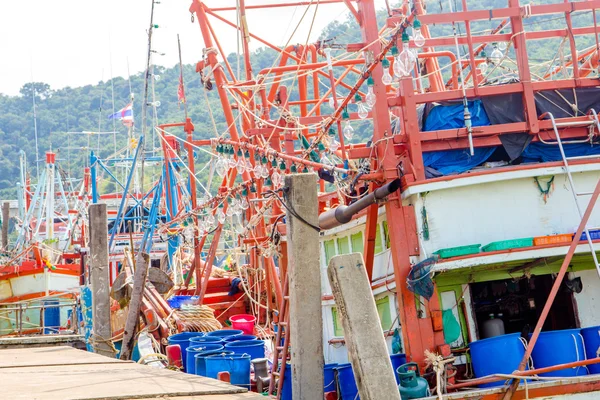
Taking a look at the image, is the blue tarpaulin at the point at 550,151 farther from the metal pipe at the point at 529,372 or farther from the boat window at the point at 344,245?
the boat window at the point at 344,245

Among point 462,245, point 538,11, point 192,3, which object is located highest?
point 192,3

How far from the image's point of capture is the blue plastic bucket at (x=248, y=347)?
405 inches

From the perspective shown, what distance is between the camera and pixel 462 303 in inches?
345

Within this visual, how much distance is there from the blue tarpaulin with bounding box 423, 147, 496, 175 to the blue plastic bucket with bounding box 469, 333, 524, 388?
207cm

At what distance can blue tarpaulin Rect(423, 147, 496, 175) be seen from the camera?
884 cm

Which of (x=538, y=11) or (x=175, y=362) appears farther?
(x=175, y=362)

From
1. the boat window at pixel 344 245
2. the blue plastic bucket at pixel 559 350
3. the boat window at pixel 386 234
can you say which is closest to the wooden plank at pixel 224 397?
the blue plastic bucket at pixel 559 350

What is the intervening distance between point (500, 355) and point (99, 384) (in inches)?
164

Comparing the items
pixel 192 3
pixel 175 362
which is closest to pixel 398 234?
pixel 175 362

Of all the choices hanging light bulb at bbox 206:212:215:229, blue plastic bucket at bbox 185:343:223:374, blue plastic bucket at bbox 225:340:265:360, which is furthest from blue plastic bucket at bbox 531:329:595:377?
hanging light bulb at bbox 206:212:215:229

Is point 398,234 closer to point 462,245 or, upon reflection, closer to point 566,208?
point 462,245

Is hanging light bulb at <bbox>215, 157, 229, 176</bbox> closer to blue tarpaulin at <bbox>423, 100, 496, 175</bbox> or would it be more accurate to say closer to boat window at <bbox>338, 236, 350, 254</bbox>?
boat window at <bbox>338, 236, 350, 254</bbox>

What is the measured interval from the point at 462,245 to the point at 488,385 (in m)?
1.55

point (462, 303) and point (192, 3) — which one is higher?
point (192, 3)
